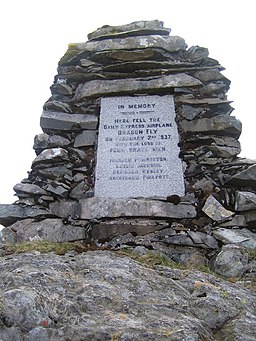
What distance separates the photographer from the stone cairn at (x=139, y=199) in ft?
21.8

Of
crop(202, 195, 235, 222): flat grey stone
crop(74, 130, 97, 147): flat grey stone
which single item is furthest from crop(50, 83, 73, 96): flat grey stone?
crop(202, 195, 235, 222): flat grey stone

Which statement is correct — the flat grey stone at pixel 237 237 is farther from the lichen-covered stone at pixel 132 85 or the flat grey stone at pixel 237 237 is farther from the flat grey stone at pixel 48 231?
the lichen-covered stone at pixel 132 85

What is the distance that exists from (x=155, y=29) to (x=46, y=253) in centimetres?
582

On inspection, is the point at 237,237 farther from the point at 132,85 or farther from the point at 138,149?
the point at 132,85

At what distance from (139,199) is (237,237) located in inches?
65.2

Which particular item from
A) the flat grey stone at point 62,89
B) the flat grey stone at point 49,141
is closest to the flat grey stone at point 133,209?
the flat grey stone at point 49,141

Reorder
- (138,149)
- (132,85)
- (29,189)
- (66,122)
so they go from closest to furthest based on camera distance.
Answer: (29,189)
(138,149)
(66,122)
(132,85)

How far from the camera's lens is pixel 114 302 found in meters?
3.82

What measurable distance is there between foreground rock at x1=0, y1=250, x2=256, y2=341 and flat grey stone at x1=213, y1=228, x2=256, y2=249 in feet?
4.72

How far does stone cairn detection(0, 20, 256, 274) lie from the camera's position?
666cm

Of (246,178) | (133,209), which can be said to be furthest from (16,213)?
(246,178)

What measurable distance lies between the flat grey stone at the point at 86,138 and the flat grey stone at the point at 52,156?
36cm

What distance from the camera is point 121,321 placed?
11.2 feet

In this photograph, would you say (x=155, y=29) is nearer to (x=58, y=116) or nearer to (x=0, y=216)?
(x=58, y=116)
